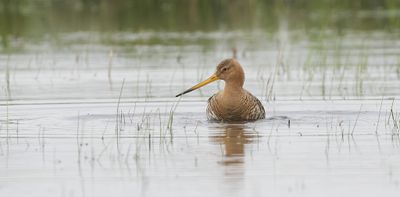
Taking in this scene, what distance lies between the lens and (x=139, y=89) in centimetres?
1523

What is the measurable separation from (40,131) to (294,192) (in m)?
4.09

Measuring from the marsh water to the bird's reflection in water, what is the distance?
2 centimetres

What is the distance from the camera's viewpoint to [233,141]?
34.9 ft

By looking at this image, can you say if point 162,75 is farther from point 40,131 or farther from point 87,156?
point 87,156

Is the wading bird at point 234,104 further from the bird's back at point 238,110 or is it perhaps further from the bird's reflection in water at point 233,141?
the bird's reflection in water at point 233,141

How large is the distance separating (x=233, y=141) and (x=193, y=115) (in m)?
2.30

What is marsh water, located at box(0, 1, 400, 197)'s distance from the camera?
8.56 metres

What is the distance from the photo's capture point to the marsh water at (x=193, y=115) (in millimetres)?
8562

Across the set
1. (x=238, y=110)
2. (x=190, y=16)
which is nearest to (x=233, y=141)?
(x=238, y=110)

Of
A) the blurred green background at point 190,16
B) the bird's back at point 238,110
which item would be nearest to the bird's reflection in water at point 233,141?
the bird's back at point 238,110

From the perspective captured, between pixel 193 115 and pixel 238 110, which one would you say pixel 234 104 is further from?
pixel 193 115

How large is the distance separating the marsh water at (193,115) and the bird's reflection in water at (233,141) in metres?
0.02

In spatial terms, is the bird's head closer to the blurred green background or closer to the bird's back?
the bird's back

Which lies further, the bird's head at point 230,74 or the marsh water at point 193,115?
the bird's head at point 230,74
